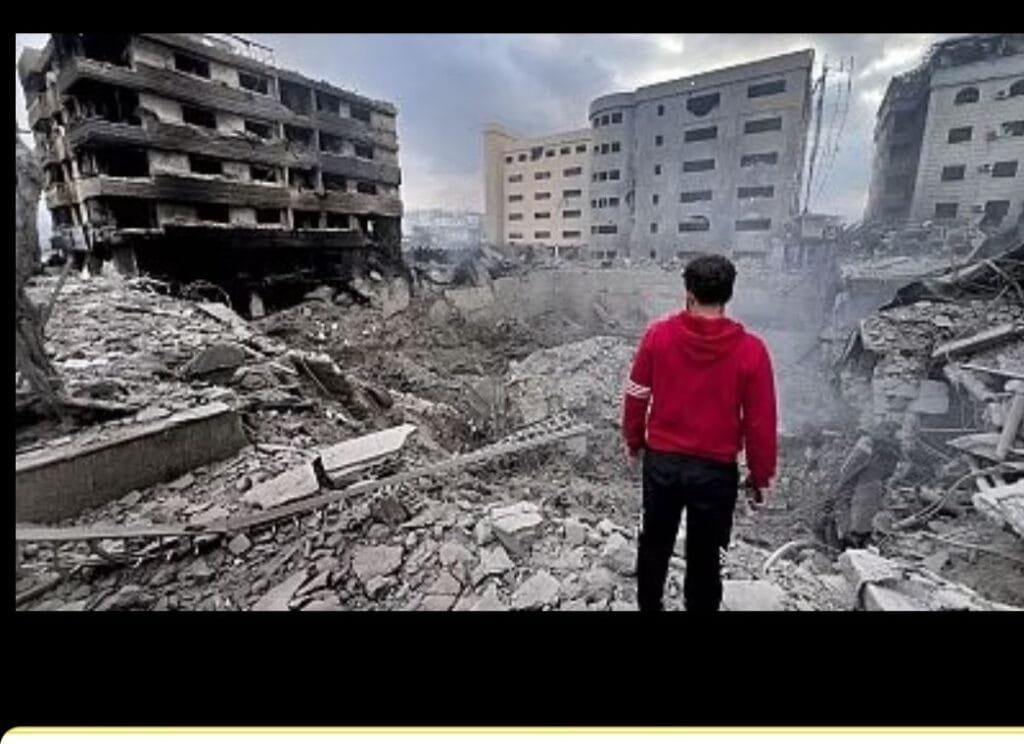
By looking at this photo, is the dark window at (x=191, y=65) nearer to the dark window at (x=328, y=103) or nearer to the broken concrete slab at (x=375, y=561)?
the dark window at (x=328, y=103)

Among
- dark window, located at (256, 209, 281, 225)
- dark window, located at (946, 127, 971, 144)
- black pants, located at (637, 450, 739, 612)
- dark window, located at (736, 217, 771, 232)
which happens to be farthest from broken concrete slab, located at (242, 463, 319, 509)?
dark window, located at (946, 127, 971, 144)

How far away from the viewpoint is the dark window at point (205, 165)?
2297 mm

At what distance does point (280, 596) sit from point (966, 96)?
4363 mm

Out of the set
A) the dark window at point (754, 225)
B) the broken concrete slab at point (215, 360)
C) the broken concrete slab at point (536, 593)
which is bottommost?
the broken concrete slab at point (536, 593)

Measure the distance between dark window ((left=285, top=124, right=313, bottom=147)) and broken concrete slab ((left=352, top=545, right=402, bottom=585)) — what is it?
84.2 inches

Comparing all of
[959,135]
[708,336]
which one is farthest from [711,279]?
[959,135]

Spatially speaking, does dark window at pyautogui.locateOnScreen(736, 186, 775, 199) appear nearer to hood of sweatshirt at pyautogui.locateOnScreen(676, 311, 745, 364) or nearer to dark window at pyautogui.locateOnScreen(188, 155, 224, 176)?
hood of sweatshirt at pyautogui.locateOnScreen(676, 311, 745, 364)

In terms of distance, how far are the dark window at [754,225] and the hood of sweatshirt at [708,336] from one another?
5.89ft

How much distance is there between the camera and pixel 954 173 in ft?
9.84

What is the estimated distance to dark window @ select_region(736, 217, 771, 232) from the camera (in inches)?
105

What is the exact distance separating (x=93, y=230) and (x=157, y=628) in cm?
200

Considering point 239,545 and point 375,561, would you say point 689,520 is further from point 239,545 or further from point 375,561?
point 239,545

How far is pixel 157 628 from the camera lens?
1.50 meters

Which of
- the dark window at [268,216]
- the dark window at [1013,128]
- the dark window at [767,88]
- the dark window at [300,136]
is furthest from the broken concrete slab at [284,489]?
the dark window at [1013,128]
